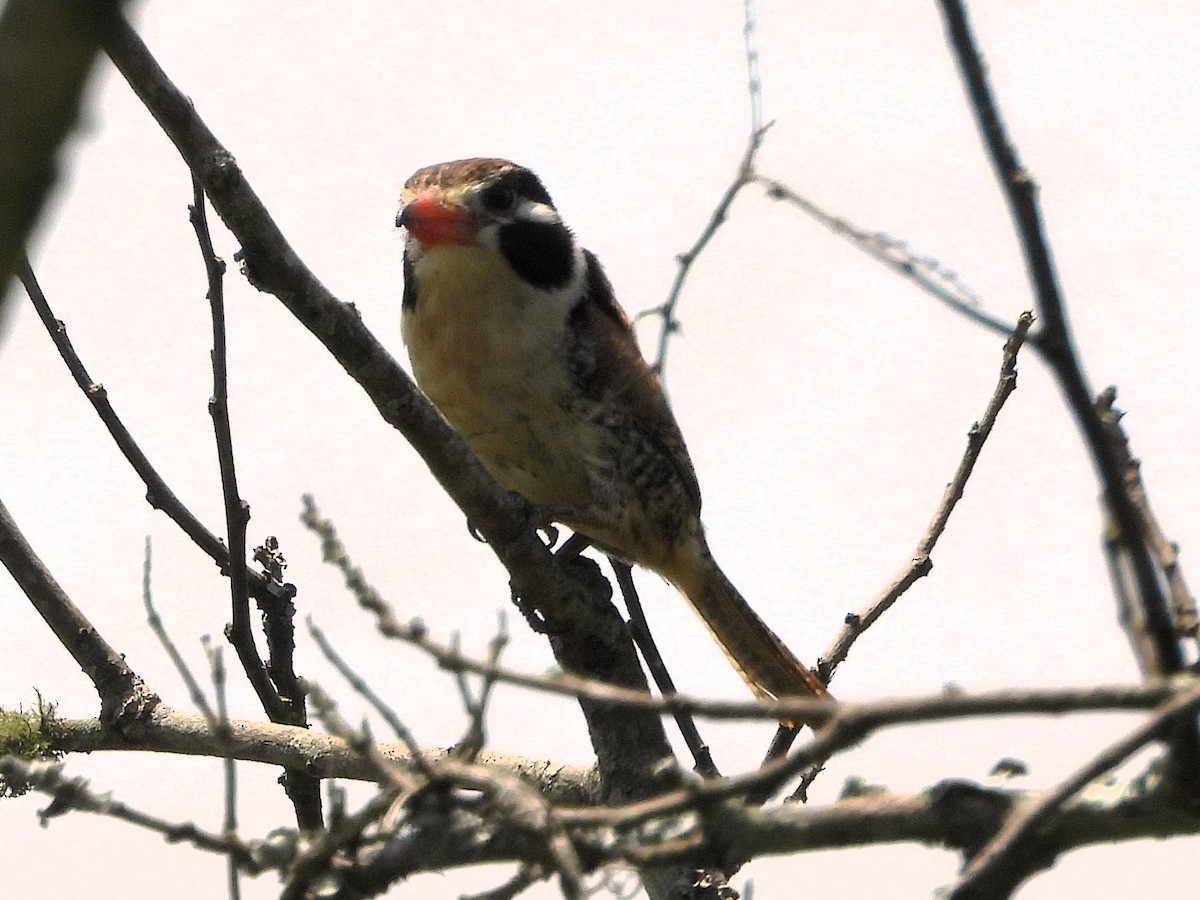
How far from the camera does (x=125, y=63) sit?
91.5 inches

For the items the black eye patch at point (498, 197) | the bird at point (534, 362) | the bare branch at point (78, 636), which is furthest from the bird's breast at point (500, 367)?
the bare branch at point (78, 636)

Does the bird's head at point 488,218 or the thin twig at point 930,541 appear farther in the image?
the bird's head at point 488,218

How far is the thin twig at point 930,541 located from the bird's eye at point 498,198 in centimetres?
150

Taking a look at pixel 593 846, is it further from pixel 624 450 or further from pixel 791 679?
pixel 791 679

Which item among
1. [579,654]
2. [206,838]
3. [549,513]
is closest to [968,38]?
[206,838]

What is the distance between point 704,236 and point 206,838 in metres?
1.06

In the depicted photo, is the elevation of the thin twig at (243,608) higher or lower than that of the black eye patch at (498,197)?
lower

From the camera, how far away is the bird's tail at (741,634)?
4754 millimetres

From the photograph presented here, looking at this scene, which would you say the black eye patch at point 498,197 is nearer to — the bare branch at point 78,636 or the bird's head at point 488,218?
the bird's head at point 488,218

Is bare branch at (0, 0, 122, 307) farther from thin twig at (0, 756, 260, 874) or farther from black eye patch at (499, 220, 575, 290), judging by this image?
black eye patch at (499, 220, 575, 290)

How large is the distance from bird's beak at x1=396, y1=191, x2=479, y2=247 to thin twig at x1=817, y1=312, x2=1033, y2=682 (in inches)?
58.3

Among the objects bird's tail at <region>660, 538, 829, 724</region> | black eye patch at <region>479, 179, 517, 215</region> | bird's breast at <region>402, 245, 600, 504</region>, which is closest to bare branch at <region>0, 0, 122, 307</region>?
bird's breast at <region>402, 245, 600, 504</region>

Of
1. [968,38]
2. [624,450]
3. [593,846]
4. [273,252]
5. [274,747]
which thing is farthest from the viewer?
[624,450]

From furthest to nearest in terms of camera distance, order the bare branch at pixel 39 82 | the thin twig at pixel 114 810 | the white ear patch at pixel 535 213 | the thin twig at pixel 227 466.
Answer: the white ear patch at pixel 535 213 → the thin twig at pixel 227 466 → the thin twig at pixel 114 810 → the bare branch at pixel 39 82
